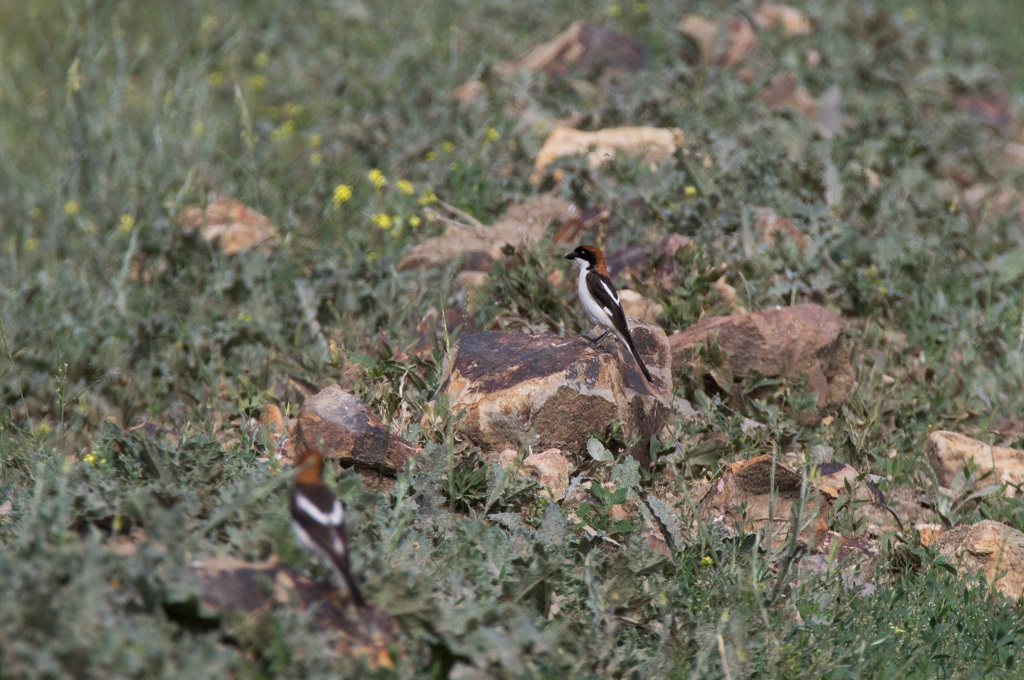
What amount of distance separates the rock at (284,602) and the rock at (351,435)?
1.24m

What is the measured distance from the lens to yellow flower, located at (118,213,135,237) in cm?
734

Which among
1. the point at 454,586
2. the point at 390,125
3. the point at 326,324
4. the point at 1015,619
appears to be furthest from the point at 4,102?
the point at 1015,619

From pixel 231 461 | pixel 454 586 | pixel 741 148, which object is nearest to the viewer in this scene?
pixel 454 586

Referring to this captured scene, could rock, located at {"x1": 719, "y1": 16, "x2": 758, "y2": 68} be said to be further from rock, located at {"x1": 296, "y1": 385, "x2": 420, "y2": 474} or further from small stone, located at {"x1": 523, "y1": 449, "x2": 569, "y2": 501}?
rock, located at {"x1": 296, "y1": 385, "x2": 420, "y2": 474}

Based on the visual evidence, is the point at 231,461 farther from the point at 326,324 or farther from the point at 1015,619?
the point at 1015,619

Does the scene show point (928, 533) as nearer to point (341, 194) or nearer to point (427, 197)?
point (427, 197)

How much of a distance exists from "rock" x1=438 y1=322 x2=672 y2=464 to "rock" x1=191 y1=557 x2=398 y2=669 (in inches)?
63.3

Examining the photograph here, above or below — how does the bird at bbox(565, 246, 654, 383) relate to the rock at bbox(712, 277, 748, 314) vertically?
above

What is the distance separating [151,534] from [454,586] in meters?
1.02

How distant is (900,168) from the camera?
317 inches

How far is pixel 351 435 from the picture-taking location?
4.50m

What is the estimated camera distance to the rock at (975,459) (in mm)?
5266

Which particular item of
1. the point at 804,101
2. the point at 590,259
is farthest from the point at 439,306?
the point at 804,101

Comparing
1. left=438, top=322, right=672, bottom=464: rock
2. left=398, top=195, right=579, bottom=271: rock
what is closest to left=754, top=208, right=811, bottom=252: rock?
left=398, top=195, right=579, bottom=271: rock
